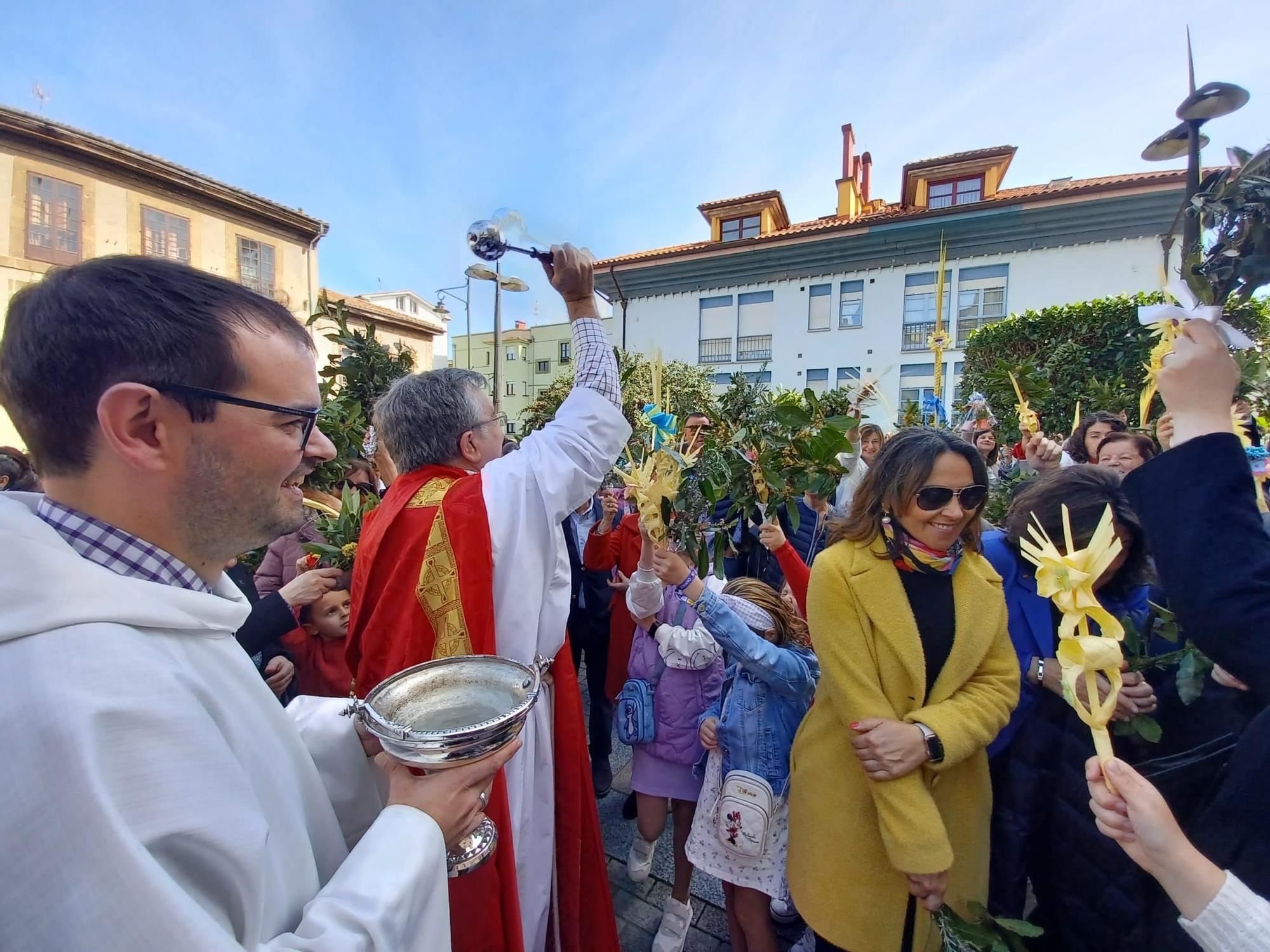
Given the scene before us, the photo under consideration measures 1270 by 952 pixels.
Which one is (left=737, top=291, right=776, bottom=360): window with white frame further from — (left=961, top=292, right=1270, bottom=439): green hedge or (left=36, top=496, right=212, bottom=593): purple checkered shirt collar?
(left=36, top=496, right=212, bottom=593): purple checkered shirt collar

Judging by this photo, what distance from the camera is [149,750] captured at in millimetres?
749

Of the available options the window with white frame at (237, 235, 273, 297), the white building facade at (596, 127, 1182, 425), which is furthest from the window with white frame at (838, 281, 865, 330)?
the window with white frame at (237, 235, 273, 297)

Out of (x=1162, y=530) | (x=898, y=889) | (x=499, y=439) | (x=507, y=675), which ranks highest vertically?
(x=499, y=439)

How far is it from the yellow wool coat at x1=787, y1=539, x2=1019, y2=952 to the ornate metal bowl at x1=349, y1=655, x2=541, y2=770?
1037mm

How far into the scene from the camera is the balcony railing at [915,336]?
62.3ft

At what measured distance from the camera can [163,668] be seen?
812 mm

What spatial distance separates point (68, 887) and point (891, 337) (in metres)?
21.6

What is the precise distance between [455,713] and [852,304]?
21.6 metres

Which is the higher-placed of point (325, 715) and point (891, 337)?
point (891, 337)

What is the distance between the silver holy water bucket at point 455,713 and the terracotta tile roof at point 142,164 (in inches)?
744

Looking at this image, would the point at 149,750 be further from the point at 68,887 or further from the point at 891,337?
the point at 891,337

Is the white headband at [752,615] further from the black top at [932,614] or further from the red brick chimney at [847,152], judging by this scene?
the red brick chimney at [847,152]

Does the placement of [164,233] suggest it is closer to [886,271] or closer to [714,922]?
[714,922]

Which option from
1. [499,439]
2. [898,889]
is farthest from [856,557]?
[499,439]
